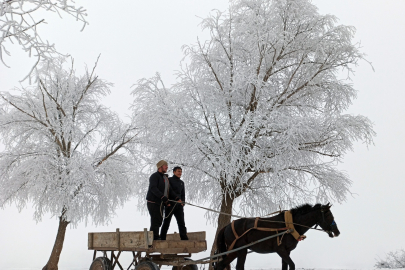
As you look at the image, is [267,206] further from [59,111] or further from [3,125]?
[3,125]

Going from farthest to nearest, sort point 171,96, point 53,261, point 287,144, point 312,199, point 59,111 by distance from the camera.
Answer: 1. point 59,111
2. point 53,261
3. point 312,199
4. point 171,96
5. point 287,144

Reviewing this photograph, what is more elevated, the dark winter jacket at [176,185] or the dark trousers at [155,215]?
the dark winter jacket at [176,185]

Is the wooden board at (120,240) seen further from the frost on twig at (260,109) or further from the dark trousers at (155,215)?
the frost on twig at (260,109)

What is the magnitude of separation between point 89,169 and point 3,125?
3996 millimetres

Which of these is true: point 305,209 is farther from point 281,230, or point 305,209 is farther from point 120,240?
point 120,240

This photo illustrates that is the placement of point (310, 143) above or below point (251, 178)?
above

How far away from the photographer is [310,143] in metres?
12.1

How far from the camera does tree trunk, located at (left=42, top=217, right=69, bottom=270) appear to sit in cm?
1418

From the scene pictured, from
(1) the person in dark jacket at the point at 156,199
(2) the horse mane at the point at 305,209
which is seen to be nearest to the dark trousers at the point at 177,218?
(1) the person in dark jacket at the point at 156,199

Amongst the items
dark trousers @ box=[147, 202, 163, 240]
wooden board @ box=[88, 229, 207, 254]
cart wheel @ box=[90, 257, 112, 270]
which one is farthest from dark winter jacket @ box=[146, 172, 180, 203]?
cart wheel @ box=[90, 257, 112, 270]

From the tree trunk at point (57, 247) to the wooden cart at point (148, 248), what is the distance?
5.88 meters

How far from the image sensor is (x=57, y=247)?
47.2 feet

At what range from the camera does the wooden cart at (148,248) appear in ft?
25.4

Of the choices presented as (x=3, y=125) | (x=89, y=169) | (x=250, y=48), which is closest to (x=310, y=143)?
(x=250, y=48)
